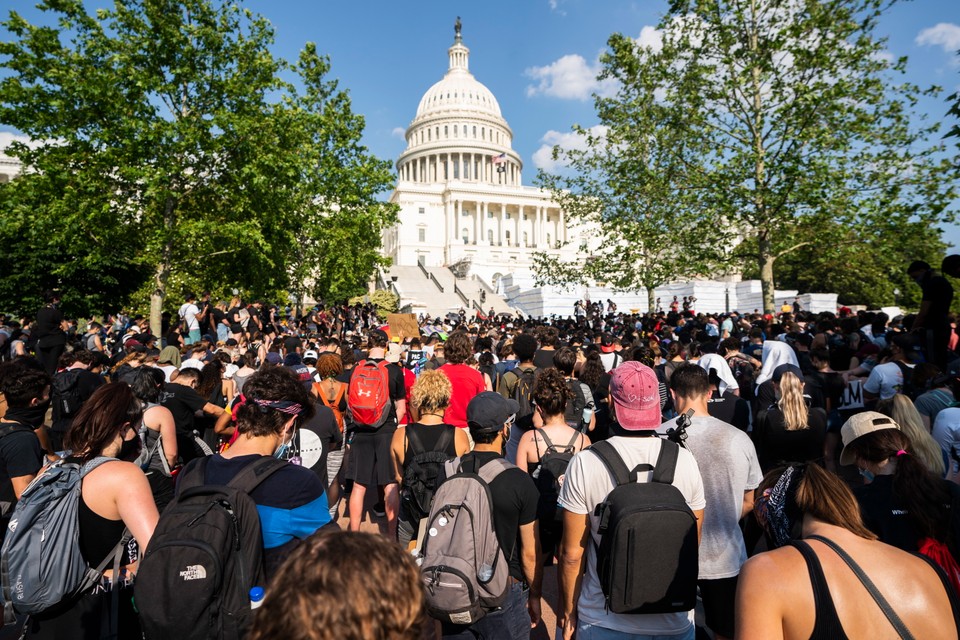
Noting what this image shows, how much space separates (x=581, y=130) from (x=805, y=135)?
8219 millimetres

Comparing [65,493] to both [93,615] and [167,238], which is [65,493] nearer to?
[93,615]

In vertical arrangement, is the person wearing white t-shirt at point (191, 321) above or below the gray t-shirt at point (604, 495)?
above

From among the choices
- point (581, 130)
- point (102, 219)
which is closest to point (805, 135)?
point (581, 130)

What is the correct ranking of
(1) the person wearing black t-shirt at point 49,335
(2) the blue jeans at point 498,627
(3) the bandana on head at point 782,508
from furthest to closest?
(1) the person wearing black t-shirt at point 49,335 < (2) the blue jeans at point 498,627 < (3) the bandana on head at point 782,508

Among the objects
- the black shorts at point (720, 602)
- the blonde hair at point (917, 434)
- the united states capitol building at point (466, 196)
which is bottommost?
the black shorts at point (720, 602)

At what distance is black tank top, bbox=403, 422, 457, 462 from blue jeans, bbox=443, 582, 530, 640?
4.21 ft

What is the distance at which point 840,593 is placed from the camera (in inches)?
74.0

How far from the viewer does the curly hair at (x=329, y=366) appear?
6992mm

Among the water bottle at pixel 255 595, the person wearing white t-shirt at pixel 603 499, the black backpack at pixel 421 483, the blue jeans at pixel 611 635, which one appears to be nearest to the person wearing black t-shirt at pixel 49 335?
the black backpack at pixel 421 483

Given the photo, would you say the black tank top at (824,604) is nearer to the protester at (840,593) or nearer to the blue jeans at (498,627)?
the protester at (840,593)

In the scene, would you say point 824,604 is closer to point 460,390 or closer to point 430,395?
point 430,395

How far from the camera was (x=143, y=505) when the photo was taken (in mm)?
2693

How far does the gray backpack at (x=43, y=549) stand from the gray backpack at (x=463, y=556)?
163 cm

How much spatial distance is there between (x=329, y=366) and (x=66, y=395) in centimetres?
294
